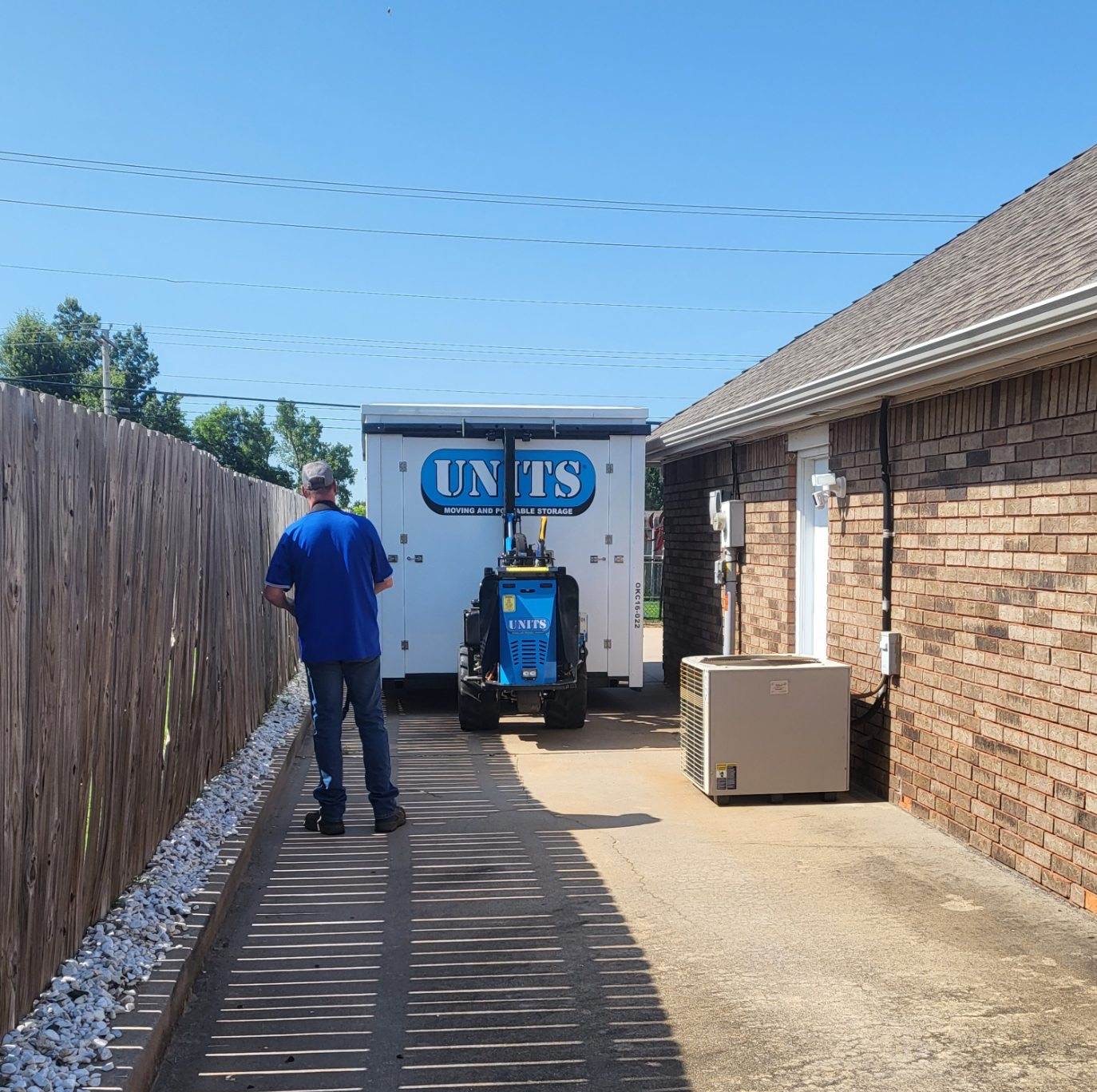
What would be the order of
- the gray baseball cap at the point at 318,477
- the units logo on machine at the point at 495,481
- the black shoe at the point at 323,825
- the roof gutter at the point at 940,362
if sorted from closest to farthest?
the roof gutter at the point at 940,362 → the black shoe at the point at 323,825 → the gray baseball cap at the point at 318,477 → the units logo on machine at the point at 495,481

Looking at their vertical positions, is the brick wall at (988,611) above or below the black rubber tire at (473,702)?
above

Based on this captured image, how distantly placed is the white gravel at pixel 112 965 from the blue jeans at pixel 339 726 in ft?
1.76

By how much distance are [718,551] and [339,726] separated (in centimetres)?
530

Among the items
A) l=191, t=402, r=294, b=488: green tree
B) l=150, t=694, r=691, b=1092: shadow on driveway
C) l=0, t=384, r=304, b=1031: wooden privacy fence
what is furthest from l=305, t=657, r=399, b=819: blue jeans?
l=191, t=402, r=294, b=488: green tree

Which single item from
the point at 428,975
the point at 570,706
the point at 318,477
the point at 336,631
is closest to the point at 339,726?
the point at 336,631

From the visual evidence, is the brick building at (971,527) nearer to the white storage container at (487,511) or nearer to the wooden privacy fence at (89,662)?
the white storage container at (487,511)

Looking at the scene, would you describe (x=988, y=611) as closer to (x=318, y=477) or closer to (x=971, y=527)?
(x=971, y=527)

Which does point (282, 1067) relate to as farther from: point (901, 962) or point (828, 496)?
point (828, 496)

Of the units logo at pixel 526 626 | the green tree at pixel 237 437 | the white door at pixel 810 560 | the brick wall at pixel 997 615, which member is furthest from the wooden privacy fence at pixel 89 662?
the green tree at pixel 237 437

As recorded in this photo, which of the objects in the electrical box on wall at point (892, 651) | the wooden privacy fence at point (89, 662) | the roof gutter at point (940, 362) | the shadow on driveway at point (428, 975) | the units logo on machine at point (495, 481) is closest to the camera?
the wooden privacy fence at point (89, 662)

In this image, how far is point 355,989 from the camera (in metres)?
4.04

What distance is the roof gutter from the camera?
448 centimetres

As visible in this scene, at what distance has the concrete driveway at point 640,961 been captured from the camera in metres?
3.47


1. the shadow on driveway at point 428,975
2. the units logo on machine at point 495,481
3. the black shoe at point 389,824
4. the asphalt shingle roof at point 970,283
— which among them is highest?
the asphalt shingle roof at point 970,283
